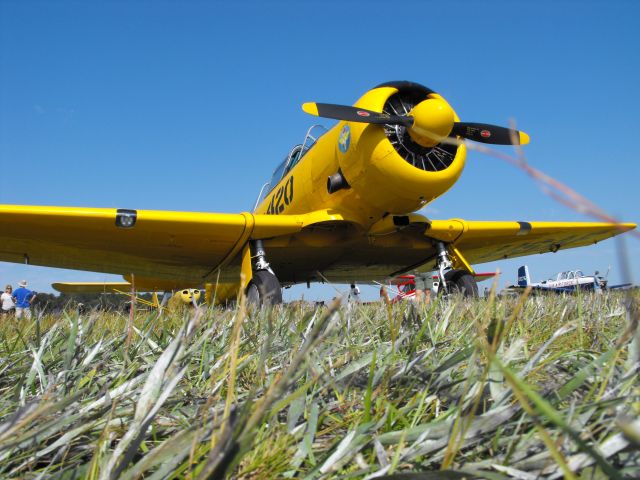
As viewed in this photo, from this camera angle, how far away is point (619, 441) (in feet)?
1.94

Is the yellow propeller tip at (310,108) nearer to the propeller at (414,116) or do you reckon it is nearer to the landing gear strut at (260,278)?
the propeller at (414,116)

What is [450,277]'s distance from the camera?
254 inches

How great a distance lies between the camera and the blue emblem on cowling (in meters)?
5.65

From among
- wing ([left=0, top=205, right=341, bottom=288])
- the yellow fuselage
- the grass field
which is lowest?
the grass field

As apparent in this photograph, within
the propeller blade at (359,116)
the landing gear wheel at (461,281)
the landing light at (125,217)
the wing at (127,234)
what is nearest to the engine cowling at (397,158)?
the propeller blade at (359,116)

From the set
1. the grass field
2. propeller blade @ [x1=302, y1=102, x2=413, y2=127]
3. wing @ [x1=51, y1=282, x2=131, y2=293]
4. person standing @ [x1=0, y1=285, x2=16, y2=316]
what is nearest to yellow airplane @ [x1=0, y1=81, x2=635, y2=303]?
propeller blade @ [x1=302, y1=102, x2=413, y2=127]

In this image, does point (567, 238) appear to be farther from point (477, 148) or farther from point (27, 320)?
point (477, 148)

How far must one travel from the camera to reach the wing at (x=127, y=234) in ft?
18.3

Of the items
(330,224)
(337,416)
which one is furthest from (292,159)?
(337,416)

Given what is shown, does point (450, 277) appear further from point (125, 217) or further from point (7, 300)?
point (7, 300)

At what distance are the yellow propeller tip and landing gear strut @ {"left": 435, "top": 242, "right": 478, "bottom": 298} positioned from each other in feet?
8.31

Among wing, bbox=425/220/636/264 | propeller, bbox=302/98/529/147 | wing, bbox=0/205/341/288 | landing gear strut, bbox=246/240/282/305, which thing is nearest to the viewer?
propeller, bbox=302/98/529/147

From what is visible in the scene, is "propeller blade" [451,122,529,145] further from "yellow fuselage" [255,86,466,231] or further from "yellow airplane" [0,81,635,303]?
"yellow fuselage" [255,86,466,231]

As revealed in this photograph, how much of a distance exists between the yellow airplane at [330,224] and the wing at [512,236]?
0.03m
